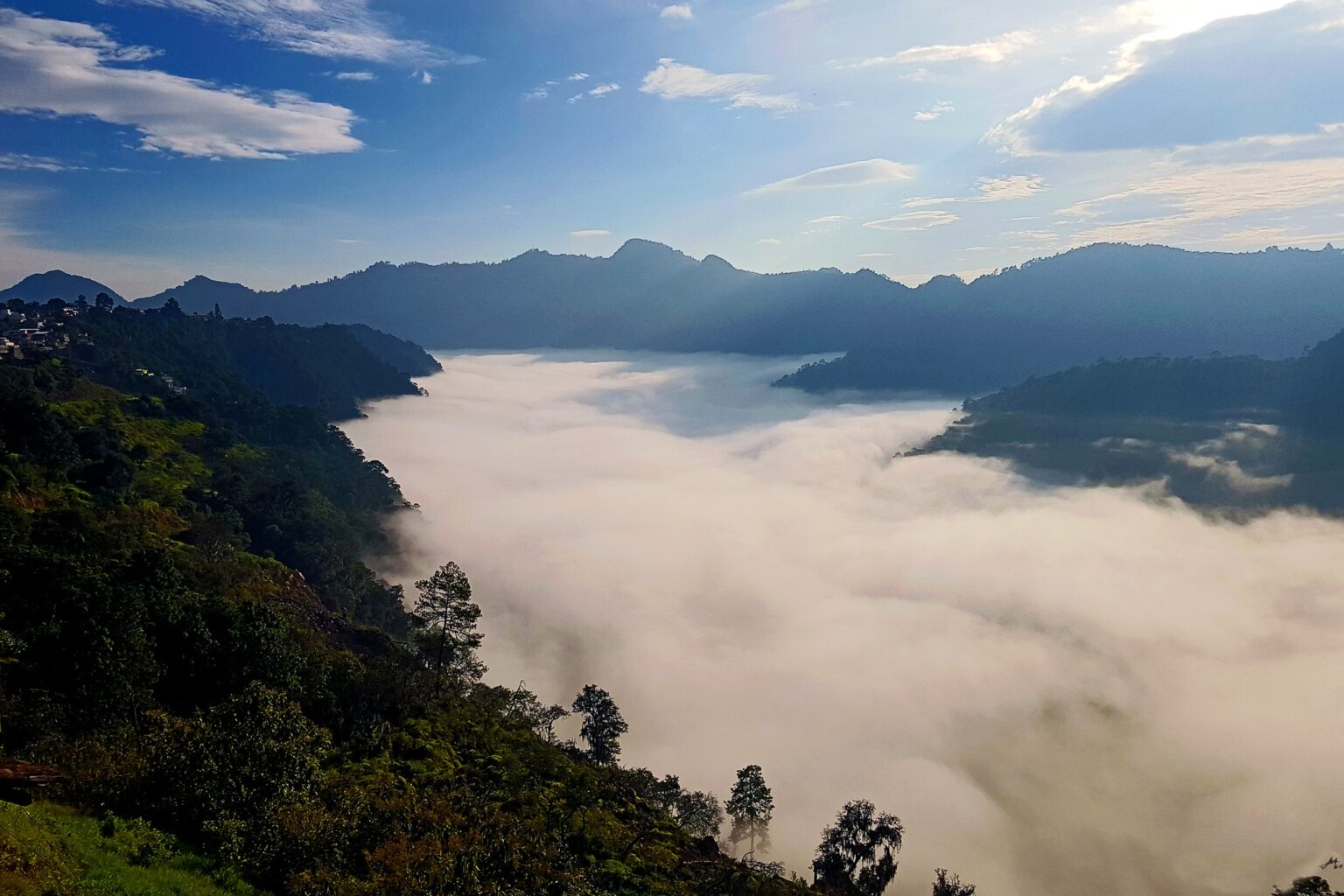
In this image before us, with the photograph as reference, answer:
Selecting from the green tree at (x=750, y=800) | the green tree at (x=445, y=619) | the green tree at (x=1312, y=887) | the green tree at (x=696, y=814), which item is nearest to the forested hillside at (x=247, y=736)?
the green tree at (x=445, y=619)

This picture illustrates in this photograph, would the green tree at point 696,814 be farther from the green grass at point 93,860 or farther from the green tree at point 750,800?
the green grass at point 93,860

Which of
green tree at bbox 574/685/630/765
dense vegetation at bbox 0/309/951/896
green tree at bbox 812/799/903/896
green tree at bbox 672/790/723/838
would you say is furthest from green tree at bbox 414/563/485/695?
green tree at bbox 812/799/903/896

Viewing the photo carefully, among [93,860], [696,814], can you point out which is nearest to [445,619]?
[696,814]

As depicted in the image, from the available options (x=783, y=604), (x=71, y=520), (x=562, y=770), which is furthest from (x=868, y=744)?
(x=71, y=520)

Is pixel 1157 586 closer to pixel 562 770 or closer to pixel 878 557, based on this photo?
pixel 878 557

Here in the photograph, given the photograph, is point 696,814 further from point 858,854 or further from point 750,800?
point 858,854

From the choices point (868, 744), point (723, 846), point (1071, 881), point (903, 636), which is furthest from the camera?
point (903, 636)
